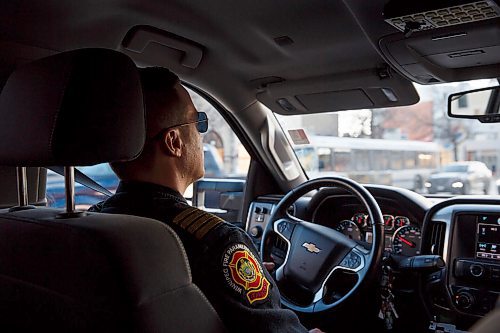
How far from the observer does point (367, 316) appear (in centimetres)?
283

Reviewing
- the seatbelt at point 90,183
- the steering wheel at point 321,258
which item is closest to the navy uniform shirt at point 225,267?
the steering wheel at point 321,258

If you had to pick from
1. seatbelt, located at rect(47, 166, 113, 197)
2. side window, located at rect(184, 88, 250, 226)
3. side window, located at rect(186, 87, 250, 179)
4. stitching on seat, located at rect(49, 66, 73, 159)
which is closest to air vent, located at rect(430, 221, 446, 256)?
side window, located at rect(184, 88, 250, 226)

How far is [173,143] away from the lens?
77.5 inches

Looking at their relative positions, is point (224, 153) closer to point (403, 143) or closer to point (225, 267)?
point (403, 143)

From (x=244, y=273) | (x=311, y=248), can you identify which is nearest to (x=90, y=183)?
(x=311, y=248)

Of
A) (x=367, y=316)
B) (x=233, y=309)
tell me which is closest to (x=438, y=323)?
(x=367, y=316)

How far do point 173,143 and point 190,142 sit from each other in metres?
0.08

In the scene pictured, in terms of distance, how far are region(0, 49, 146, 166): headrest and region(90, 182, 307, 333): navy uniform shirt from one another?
29 centimetres

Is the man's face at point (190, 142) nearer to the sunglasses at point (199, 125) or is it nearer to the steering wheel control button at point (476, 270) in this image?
the sunglasses at point (199, 125)

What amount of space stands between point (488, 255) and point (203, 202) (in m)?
2.18

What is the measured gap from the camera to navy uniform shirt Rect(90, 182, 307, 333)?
1.63 m

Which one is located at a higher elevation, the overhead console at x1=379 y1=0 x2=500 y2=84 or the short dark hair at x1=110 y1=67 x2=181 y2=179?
the overhead console at x1=379 y1=0 x2=500 y2=84

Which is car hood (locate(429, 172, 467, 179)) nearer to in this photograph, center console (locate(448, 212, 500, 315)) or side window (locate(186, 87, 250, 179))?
center console (locate(448, 212, 500, 315))

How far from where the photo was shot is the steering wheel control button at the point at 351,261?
2.73m
